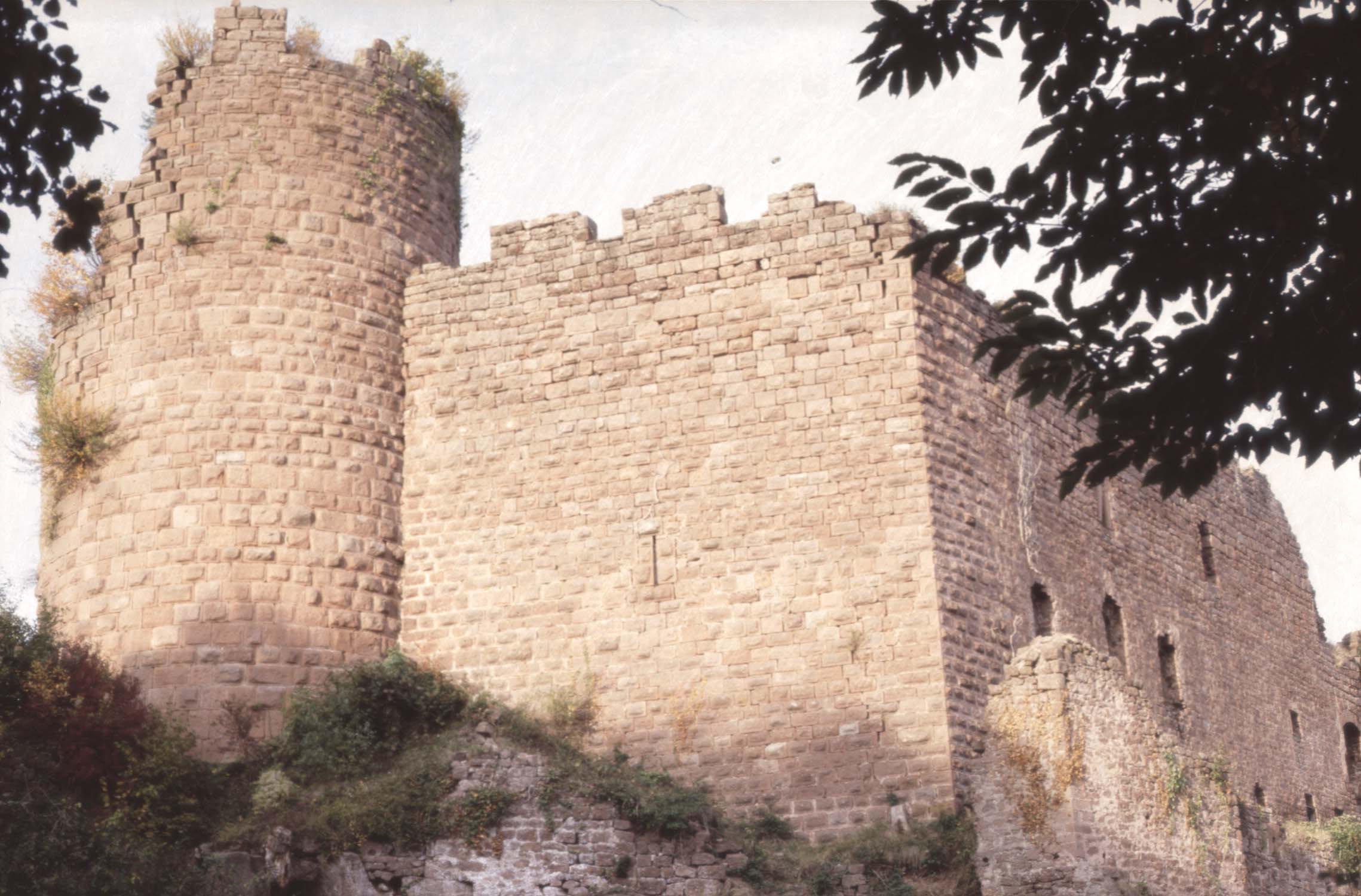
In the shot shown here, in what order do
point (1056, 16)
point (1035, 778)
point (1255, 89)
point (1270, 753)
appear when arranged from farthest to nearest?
point (1270, 753), point (1035, 778), point (1056, 16), point (1255, 89)

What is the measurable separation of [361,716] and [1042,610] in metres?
6.84

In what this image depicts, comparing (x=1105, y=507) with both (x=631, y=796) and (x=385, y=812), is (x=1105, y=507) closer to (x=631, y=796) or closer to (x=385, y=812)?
(x=631, y=796)

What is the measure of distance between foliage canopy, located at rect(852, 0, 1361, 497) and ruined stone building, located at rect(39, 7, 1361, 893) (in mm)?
7409

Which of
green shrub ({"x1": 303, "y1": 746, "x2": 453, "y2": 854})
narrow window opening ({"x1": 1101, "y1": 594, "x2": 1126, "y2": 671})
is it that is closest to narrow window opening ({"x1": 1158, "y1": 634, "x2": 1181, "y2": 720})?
narrow window opening ({"x1": 1101, "y1": 594, "x2": 1126, "y2": 671})

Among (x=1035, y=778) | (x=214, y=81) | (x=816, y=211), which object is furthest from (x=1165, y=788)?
(x=214, y=81)

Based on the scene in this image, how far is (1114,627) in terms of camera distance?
20.4 meters

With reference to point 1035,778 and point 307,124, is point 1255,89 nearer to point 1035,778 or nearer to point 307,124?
point 1035,778

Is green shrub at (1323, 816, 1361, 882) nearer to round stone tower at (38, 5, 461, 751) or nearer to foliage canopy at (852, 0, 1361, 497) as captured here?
round stone tower at (38, 5, 461, 751)

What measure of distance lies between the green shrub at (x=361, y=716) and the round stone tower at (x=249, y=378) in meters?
0.56

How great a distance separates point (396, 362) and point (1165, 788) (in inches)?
333

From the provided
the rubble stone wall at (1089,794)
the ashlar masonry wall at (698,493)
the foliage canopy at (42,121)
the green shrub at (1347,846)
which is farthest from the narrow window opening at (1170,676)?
the foliage canopy at (42,121)

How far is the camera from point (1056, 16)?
8328 mm

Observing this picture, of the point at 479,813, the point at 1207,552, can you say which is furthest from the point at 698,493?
the point at 1207,552

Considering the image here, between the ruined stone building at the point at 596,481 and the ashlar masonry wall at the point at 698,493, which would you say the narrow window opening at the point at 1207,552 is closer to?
the ruined stone building at the point at 596,481
